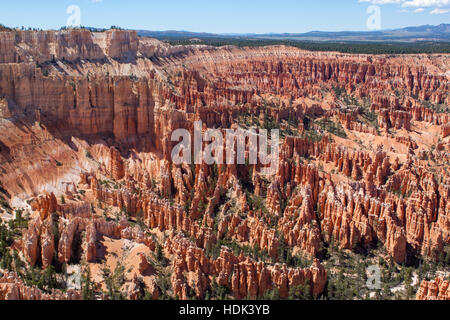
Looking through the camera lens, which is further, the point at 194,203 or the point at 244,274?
the point at 194,203

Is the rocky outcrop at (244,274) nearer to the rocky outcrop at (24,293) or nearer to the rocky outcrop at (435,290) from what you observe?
the rocky outcrop at (24,293)

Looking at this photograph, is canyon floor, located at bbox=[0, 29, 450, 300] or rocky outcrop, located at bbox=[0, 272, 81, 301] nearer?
rocky outcrop, located at bbox=[0, 272, 81, 301]

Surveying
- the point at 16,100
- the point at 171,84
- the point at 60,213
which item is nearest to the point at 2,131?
the point at 16,100

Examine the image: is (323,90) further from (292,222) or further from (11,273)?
(11,273)

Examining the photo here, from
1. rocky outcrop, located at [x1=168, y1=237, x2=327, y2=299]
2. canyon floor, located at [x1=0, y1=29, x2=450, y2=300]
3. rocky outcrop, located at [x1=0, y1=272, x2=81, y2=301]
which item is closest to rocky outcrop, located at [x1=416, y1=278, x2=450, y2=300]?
canyon floor, located at [x1=0, y1=29, x2=450, y2=300]

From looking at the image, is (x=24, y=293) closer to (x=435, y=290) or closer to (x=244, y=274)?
(x=244, y=274)

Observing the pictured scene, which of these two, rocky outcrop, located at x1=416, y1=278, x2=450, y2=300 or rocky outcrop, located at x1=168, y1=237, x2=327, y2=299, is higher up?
rocky outcrop, located at x1=416, y1=278, x2=450, y2=300

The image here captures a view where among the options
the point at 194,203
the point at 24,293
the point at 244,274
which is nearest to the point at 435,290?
the point at 244,274

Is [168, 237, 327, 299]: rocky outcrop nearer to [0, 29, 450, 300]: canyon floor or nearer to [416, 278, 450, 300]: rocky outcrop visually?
[0, 29, 450, 300]: canyon floor

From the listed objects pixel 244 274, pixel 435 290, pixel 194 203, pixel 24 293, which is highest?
pixel 194 203
